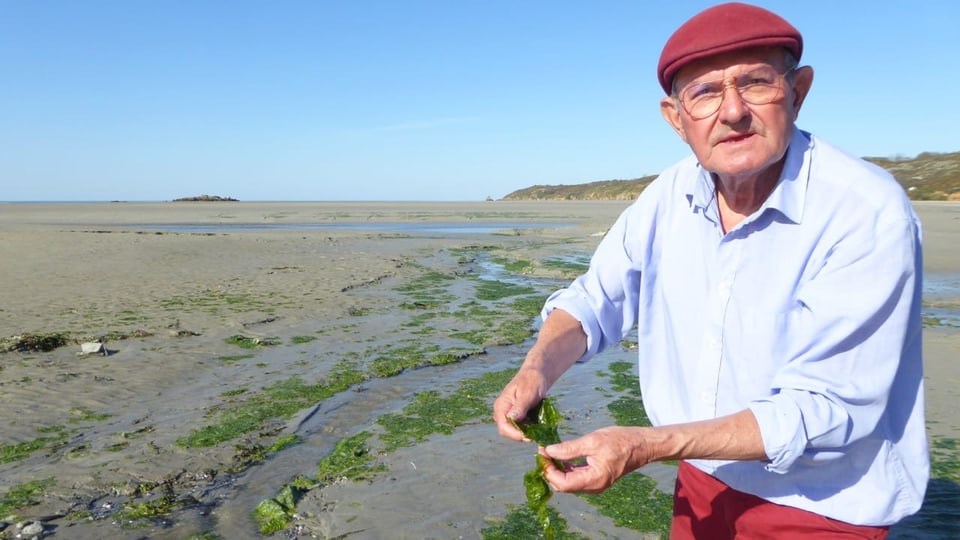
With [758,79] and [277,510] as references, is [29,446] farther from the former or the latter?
[758,79]

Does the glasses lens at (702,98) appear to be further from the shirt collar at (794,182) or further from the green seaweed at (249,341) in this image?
the green seaweed at (249,341)

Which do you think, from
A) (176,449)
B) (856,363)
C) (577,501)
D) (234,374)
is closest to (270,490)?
(176,449)

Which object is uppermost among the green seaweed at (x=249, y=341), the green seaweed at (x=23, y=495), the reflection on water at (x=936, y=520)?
the green seaweed at (x=249, y=341)

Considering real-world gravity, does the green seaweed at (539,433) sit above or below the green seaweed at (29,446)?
above

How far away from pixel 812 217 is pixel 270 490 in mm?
4567

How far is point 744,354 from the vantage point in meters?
2.13

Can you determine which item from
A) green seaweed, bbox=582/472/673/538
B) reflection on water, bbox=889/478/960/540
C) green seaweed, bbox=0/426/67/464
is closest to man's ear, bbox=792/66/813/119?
green seaweed, bbox=582/472/673/538

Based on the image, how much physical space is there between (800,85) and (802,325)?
0.74 meters

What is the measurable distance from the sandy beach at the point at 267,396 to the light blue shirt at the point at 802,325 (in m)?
2.80

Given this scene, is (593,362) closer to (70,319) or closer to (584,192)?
(70,319)

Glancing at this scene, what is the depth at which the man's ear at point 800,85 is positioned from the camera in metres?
2.11

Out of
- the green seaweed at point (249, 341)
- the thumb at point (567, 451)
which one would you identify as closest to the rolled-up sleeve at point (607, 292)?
the thumb at point (567, 451)

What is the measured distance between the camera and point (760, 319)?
208 centimetres

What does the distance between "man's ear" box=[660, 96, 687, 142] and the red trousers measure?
1187 millimetres
